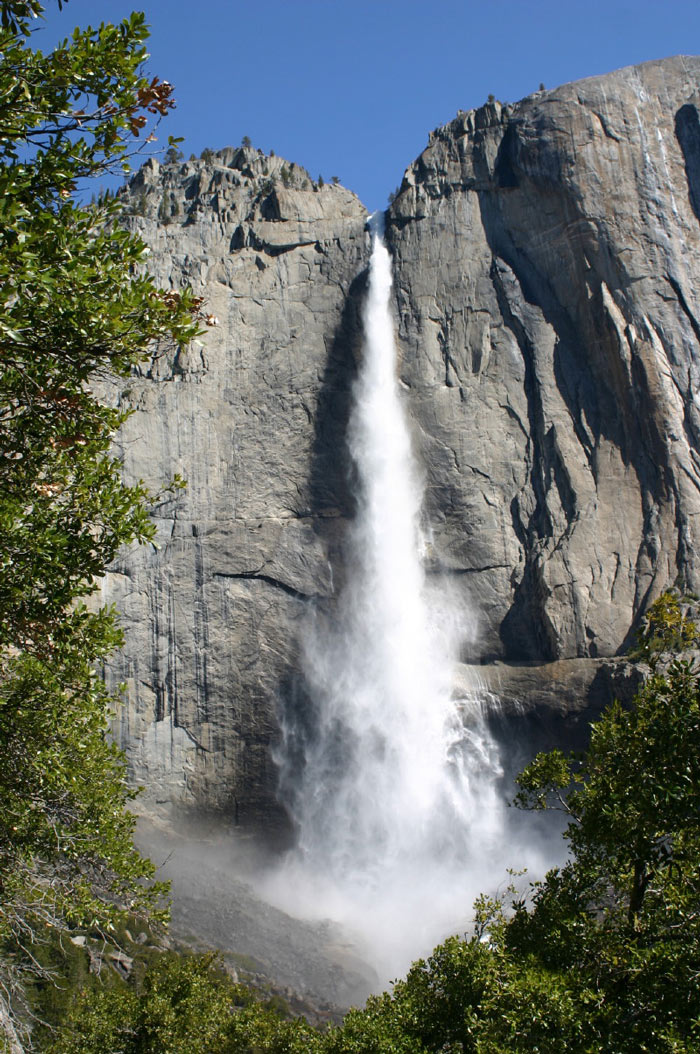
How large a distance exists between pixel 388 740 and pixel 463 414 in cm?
1425

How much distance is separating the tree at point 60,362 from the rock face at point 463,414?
27228 millimetres

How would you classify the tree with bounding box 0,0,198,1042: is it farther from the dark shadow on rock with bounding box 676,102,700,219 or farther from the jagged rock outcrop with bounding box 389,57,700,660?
the dark shadow on rock with bounding box 676,102,700,219

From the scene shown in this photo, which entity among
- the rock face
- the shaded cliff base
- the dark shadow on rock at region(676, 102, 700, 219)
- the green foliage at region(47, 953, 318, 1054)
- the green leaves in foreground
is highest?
the dark shadow on rock at region(676, 102, 700, 219)

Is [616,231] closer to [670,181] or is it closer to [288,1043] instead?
[670,181]

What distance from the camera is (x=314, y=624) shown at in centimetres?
3600

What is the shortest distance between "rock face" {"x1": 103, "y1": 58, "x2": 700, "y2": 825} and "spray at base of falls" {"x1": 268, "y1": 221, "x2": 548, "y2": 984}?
3.49 ft

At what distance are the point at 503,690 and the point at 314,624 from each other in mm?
8306

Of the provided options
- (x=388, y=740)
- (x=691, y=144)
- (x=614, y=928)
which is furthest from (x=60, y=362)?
(x=691, y=144)

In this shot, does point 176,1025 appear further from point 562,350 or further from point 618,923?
point 562,350

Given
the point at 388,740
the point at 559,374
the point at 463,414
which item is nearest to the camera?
the point at 388,740

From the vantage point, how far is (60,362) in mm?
6297

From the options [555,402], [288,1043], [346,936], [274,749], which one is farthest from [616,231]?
[288,1043]

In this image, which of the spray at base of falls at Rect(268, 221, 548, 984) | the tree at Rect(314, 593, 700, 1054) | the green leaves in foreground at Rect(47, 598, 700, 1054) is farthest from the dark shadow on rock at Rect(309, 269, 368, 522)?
the tree at Rect(314, 593, 700, 1054)

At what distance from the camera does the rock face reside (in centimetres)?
3378
